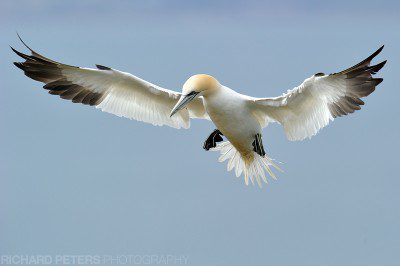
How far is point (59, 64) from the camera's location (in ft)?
45.9

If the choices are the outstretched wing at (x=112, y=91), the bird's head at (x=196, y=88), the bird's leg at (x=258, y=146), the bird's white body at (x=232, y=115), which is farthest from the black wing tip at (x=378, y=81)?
the outstretched wing at (x=112, y=91)

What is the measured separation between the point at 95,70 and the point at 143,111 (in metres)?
1.02

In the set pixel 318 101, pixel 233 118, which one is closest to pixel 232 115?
pixel 233 118

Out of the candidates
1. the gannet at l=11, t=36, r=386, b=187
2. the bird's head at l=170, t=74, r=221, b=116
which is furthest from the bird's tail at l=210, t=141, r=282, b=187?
the bird's head at l=170, t=74, r=221, b=116

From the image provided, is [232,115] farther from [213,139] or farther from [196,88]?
[213,139]

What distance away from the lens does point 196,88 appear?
13.3 metres

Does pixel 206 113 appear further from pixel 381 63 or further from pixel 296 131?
pixel 381 63

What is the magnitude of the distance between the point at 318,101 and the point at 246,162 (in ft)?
6.09

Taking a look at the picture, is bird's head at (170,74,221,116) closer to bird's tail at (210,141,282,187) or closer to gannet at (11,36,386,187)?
gannet at (11,36,386,187)

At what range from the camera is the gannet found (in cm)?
1327

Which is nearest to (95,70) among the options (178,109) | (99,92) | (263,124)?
(99,92)

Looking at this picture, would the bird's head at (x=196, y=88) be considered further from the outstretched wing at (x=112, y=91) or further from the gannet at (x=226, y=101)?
the outstretched wing at (x=112, y=91)

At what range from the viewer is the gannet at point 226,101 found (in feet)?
43.5

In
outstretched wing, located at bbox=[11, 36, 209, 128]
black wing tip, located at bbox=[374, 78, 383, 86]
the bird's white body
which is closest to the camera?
black wing tip, located at bbox=[374, 78, 383, 86]
